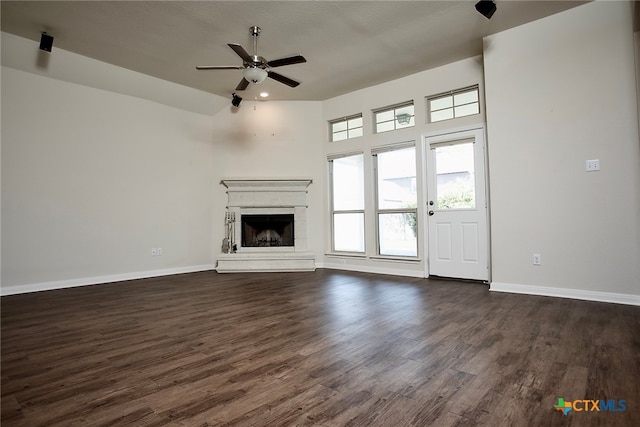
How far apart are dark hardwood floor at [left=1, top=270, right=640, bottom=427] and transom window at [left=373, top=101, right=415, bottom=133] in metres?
3.02

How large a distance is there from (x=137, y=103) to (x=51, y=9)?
75.2 inches

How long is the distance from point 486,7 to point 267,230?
4.84m

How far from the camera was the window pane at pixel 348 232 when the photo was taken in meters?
5.80

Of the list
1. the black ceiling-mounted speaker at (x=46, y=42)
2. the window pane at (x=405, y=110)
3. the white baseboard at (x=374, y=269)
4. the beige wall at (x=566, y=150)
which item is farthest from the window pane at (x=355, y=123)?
the black ceiling-mounted speaker at (x=46, y=42)

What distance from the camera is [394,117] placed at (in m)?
5.40

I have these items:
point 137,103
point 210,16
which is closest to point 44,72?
point 137,103

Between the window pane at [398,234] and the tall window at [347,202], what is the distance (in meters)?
0.43

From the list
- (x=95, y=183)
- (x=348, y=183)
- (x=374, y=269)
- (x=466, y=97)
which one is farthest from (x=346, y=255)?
(x=95, y=183)

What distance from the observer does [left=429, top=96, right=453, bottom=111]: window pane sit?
4.79 metres

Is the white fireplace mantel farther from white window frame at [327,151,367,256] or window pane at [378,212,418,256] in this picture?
window pane at [378,212,418,256]

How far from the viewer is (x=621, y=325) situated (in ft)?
8.29

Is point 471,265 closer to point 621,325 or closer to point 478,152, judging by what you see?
point 478,152

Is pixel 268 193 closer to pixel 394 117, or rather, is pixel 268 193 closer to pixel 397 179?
pixel 397 179

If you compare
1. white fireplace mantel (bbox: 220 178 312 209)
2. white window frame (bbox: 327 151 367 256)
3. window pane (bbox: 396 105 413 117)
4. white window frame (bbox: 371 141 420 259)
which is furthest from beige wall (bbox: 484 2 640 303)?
white fireplace mantel (bbox: 220 178 312 209)
